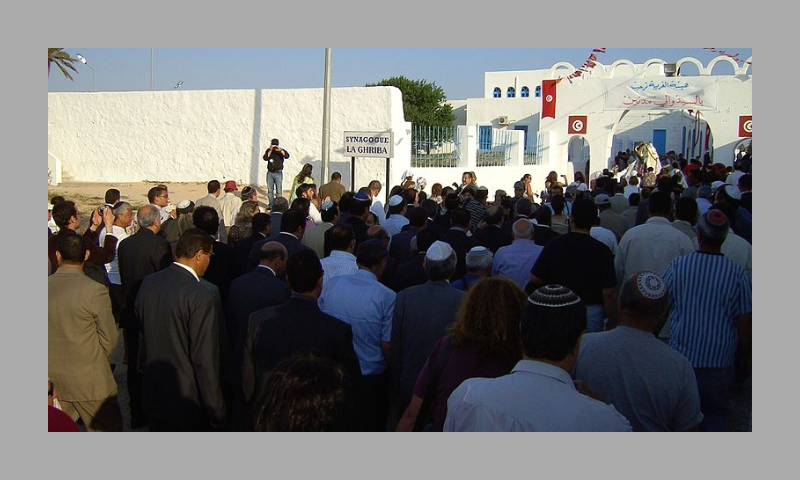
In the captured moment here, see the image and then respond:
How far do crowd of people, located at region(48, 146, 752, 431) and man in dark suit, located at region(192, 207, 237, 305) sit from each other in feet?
0.06

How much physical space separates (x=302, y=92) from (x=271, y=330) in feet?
55.5

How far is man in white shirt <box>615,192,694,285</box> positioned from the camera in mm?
5996

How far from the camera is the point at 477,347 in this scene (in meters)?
3.44

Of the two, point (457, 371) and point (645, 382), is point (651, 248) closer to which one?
point (645, 382)

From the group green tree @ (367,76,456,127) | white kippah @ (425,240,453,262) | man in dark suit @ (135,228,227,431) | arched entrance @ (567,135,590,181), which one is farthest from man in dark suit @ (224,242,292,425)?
green tree @ (367,76,456,127)

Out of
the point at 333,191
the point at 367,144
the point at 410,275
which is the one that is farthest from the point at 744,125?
the point at 410,275

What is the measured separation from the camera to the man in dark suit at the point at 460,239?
661 cm

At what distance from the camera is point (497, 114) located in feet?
112

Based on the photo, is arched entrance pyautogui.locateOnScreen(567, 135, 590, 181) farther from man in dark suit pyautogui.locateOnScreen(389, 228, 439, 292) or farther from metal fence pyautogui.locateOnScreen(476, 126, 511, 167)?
man in dark suit pyautogui.locateOnScreen(389, 228, 439, 292)

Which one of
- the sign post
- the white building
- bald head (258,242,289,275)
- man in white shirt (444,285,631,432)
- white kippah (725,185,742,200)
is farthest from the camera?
the white building

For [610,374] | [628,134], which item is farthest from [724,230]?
[628,134]

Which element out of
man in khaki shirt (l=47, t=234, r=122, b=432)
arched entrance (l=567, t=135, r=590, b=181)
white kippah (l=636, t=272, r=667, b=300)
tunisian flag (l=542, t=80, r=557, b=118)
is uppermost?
tunisian flag (l=542, t=80, r=557, b=118)

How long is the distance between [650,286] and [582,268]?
198 cm

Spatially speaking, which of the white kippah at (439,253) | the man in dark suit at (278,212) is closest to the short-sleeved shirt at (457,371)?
the white kippah at (439,253)
